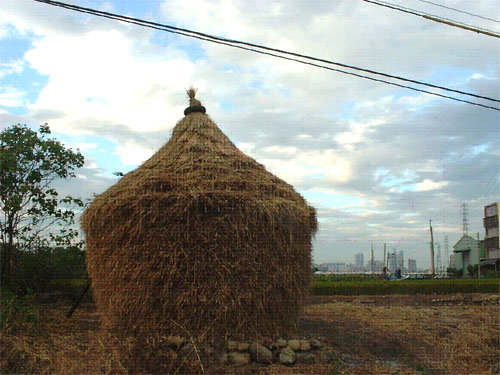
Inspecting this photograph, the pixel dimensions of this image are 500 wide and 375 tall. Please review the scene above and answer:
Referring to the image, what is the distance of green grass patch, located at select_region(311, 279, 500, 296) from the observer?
46.7ft

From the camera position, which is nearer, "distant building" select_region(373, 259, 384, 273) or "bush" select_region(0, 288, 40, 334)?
"bush" select_region(0, 288, 40, 334)

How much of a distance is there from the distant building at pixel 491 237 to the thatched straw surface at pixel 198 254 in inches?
1496

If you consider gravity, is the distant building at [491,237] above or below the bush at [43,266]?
above

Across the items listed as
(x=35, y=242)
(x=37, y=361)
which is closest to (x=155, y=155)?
(x=37, y=361)

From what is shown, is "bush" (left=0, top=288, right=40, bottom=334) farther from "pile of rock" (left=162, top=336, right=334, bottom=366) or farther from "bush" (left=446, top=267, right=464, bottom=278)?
"bush" (left=446, top=267, right=464, bottom=278)

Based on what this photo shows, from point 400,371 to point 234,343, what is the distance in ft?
6.29

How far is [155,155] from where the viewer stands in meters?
7.24

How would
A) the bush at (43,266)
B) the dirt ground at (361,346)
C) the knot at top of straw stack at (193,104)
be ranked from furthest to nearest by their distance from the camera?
the bush at (43,266)
the knot at top of straw stack at (193,104)
the dirt ground at (361,346)

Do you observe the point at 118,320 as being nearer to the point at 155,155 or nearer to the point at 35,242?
the point at 155,155

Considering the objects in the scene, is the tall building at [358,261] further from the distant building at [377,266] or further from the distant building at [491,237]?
the distant building at [491,237]

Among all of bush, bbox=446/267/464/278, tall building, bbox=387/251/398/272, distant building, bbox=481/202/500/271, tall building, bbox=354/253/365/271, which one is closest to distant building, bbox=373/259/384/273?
tall building, bbox=387/251/398/272

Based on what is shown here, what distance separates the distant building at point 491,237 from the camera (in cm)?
3983

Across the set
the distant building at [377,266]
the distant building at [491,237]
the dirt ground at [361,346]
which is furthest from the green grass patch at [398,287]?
the distant building at [491,237]

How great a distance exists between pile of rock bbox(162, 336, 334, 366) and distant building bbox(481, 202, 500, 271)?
37.9 meters
